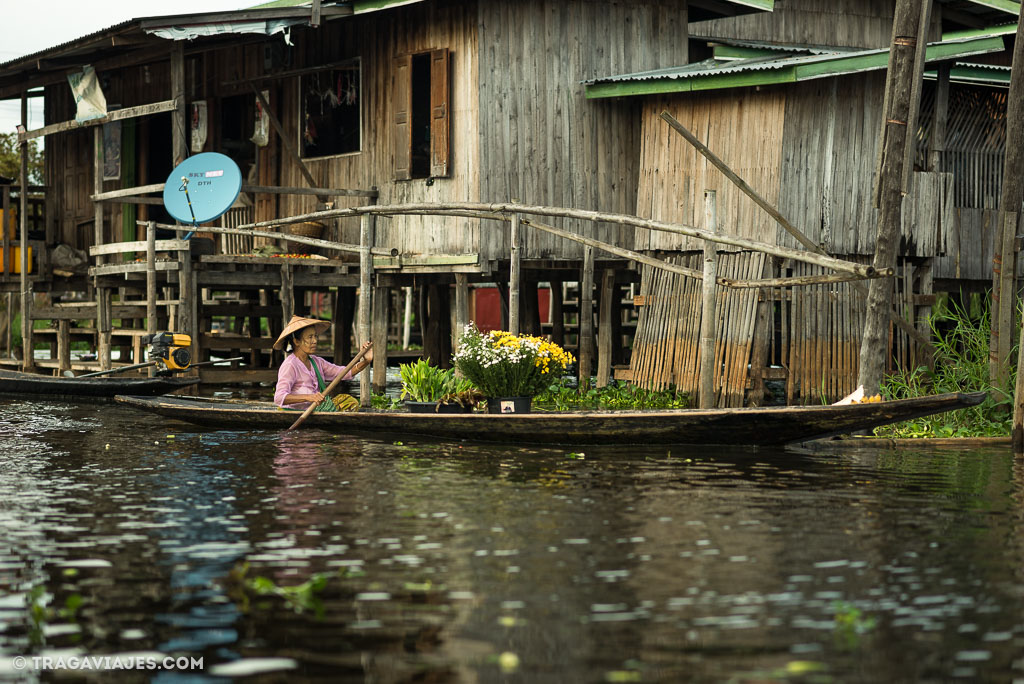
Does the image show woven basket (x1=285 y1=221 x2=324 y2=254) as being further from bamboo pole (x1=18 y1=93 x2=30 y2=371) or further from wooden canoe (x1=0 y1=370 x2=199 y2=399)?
bamboo pole (x1=18 y1=93 x2=30 y2=371)

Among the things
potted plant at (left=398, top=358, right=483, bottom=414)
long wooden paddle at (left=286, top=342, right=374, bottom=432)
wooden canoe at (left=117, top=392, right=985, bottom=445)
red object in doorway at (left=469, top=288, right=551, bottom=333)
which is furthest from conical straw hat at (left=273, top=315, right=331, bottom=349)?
red object in doorway at (left=469, top=288, right=551, bottom=333)

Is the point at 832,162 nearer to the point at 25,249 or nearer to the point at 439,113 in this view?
the point at 439,113

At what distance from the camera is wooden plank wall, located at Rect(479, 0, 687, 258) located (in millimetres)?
16516

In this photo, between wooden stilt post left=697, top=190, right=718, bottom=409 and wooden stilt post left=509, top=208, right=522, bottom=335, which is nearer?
wooden stilt post left=697, top=190, right=718, bottom=409

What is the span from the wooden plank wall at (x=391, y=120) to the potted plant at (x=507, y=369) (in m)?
3.79

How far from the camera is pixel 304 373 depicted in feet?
45.3

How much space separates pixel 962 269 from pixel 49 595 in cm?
1225

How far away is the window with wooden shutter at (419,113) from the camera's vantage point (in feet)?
55.0

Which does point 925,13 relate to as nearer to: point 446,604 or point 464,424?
point 464,424

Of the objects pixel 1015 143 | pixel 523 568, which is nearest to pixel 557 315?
pixel 1015 143

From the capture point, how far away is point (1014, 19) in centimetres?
2016

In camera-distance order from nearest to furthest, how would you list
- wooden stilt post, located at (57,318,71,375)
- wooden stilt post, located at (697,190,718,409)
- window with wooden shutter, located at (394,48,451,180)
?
1. wooden stilt post, located at (697,190,718,409)
2. window with wooden shutter, located at (394,48,451,180)
3. wooden stilt post, located at (57,318,71,375)

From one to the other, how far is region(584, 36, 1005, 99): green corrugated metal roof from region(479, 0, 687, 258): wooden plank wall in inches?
46.3

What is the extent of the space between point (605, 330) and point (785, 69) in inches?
171
